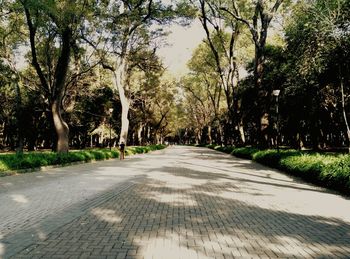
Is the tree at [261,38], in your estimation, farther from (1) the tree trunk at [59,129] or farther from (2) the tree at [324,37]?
(1) the tree trunk at [59,129]

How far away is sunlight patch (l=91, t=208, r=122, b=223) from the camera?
6.26 metres

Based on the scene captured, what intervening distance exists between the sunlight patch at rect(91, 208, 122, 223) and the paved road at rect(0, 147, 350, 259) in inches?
0.9

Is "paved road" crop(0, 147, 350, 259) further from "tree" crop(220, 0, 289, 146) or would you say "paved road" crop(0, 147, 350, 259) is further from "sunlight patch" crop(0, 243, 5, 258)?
"tree" crop(220, 0, 289, 146)

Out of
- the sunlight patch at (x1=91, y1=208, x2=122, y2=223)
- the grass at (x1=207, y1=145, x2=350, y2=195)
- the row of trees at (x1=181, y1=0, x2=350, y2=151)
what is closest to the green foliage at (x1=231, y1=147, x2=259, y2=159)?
the row of trees at (x1=181, y1=0, x2=350, y2=151)

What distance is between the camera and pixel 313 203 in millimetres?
8086

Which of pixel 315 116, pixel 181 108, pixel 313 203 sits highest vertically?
pixel 181 108

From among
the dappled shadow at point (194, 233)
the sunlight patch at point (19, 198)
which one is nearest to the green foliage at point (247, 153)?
the dappled shadow at point (194, 233)

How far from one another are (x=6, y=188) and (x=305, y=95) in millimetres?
22726

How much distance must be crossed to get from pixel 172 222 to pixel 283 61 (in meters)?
24.7

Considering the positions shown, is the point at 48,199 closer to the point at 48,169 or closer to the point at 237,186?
the point at 237,186

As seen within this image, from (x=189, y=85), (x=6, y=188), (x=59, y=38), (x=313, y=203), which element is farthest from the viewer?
(x=189, y=85)

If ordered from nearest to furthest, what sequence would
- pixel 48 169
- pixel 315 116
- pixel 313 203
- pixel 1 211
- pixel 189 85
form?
1. pixel 1 211
2. pixel 313 203
3. pixel 48 169
4. pixel 315 116
5. pixel 189 85

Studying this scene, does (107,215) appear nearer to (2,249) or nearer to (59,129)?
(2,249)

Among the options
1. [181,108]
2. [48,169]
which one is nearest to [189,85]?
[181,108]
